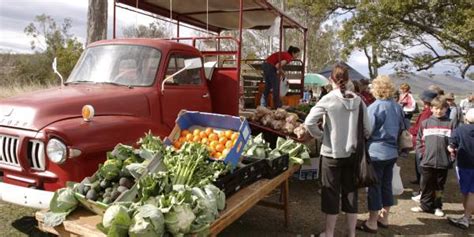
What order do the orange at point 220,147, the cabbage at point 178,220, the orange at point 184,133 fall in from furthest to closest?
1. the orange at point 184,133
2. the orange at point 220,147
3. the cabbage at point 178,220

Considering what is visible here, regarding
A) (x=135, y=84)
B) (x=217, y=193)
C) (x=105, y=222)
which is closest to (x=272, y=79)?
(x=135, y=84)

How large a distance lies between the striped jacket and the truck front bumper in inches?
203

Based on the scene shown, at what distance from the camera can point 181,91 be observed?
533cm

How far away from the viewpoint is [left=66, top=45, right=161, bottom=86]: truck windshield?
493 cm

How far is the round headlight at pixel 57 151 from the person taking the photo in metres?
3.54

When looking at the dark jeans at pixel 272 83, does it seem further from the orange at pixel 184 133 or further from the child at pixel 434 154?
the orange at pixel 184 133

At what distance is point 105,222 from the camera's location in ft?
8.02

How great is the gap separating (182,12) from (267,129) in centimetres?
387

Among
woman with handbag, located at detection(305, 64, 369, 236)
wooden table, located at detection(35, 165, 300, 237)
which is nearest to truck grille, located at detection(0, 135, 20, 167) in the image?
wooden table, located at detection(35, 165, 300, 237)

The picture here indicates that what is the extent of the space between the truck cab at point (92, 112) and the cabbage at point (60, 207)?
2.41 ft

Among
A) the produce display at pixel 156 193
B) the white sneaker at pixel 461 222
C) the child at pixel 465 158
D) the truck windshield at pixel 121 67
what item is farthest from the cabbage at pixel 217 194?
the white sneaker at pixel 461 222

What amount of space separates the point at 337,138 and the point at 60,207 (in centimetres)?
268

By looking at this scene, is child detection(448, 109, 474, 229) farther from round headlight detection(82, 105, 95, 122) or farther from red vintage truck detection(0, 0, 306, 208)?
round headlight detection(82, 105, 95, 122)

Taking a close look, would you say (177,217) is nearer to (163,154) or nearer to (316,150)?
(163,154)
